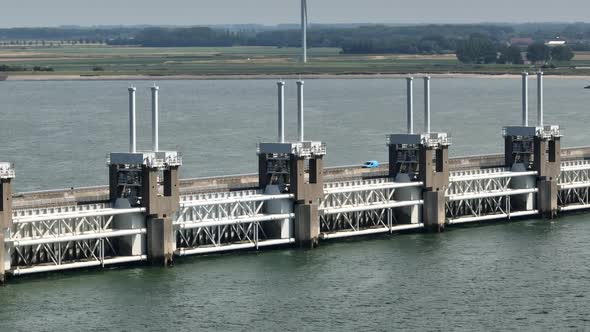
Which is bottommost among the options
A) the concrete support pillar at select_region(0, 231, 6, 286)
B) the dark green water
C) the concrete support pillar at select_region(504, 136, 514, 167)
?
the dark green water

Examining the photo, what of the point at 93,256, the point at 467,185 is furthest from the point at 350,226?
the point at 93,256

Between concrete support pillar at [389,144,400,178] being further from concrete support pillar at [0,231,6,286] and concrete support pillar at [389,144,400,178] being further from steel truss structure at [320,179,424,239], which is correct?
concrete support pillar at [0,231,6,286]

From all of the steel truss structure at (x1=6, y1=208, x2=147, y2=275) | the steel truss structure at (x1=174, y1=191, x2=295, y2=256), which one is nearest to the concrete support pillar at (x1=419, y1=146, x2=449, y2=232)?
the steel truss structure at (x1=174, y1=191, x2=295, y2=256)

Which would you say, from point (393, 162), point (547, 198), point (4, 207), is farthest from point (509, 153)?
point (4, 207)

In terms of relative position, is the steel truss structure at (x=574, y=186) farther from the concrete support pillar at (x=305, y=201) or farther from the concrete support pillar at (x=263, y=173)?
the concrete support pillar at (x=263, y=173)

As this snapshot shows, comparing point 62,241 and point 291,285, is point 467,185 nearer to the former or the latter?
point 291,285
